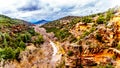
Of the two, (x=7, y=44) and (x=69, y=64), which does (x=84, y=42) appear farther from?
(x=7, y=44)

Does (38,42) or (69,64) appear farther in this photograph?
(38,42)

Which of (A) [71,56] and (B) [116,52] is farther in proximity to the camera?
(A) [71,56]

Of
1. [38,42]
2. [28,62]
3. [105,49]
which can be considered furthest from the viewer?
[38,42]

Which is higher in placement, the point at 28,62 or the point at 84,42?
the point at 84,42

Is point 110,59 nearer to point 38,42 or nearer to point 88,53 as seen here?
point 88,53

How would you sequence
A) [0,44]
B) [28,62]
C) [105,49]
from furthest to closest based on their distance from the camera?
[0,44]
[28,62]
[105,49]

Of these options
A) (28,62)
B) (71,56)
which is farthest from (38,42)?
(71,56)

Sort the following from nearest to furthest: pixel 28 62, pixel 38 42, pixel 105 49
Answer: pixel 105 49, pixel 28 62, pixel 38 42

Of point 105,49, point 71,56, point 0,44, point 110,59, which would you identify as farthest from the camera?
point 0,44

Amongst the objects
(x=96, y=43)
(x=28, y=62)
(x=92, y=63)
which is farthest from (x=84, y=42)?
(x=28, y=62)
